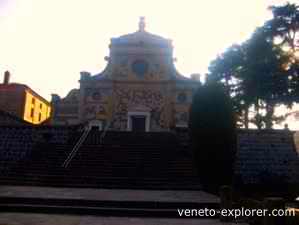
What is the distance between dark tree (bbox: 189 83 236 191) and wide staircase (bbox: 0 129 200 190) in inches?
36.9

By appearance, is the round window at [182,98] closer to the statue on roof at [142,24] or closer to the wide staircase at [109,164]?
the wide staircase at [109,164]

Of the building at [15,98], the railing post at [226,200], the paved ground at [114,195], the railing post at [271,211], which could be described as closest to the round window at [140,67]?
the building at [15,98]

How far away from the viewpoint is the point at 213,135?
11609 millimetres

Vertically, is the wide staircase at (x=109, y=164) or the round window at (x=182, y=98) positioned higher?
the round window at (x=182, y=98)

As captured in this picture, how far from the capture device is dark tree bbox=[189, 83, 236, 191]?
37.3 feet

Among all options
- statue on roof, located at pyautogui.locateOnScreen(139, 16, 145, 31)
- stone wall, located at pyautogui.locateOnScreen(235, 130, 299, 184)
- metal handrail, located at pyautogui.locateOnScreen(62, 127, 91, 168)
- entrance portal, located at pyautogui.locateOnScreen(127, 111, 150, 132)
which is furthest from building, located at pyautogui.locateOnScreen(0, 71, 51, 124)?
stone wall, located at pyautogui.locateOnScreen(235, 130, 299, 184)

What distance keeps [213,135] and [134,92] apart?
1344 centimetres

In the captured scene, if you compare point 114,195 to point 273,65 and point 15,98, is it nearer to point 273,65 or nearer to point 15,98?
point 273,65

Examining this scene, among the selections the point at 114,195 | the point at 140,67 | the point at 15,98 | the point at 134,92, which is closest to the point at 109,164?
the point at 114,195

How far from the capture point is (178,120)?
920 inches

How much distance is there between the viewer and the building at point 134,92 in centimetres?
2355

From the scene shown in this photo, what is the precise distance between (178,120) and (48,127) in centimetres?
1034

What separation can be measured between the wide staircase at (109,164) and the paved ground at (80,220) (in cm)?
398

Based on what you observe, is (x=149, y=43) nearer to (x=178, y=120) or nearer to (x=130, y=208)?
(x=178, y=120)
